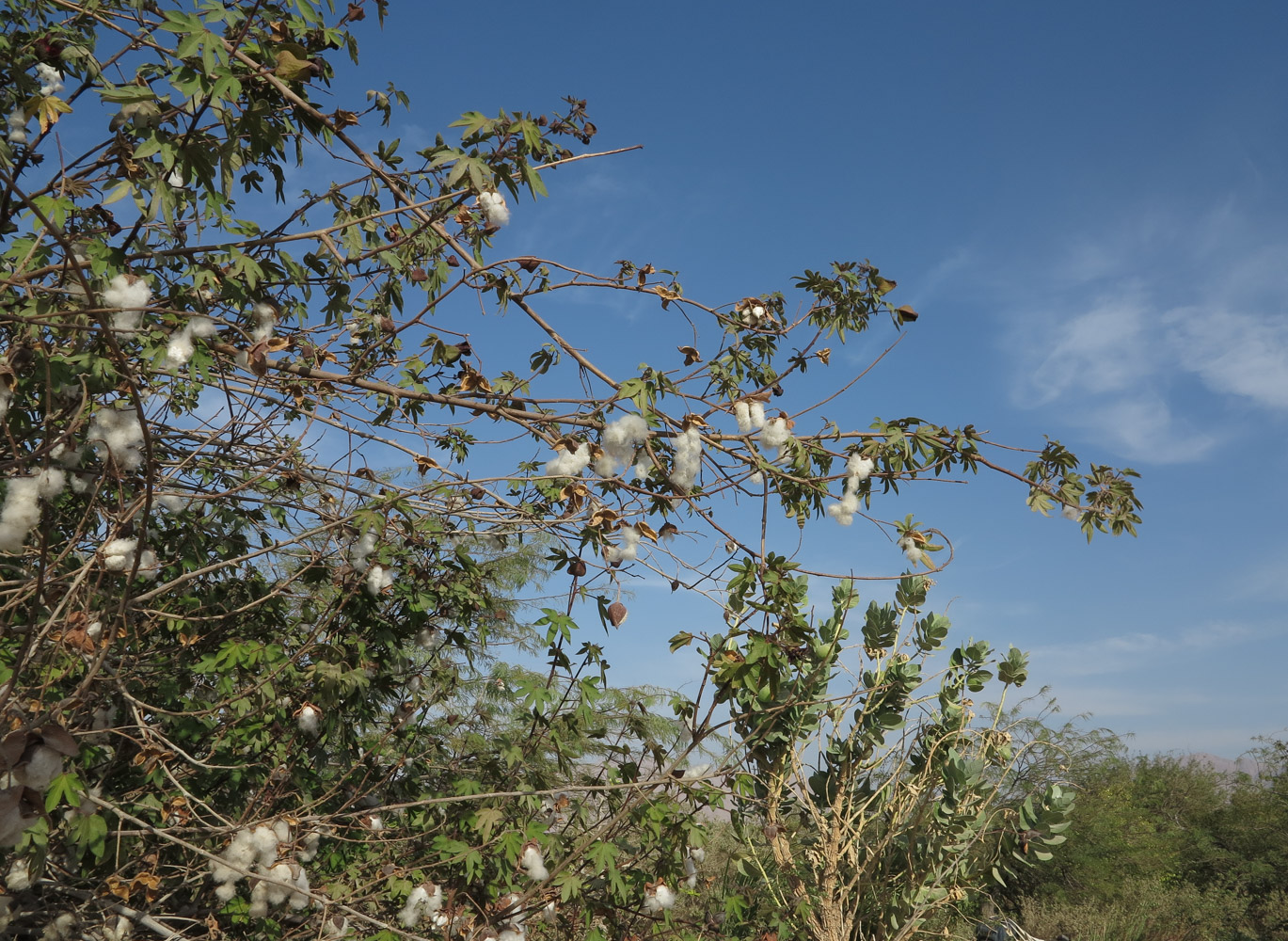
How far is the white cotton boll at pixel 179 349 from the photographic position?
225cm

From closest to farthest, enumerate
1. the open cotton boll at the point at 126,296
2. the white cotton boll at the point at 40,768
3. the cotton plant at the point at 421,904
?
the white cotton boll at the point at 40,768
the open cotton boll at the point at 126,296
the cotton plant at the point at 421,904

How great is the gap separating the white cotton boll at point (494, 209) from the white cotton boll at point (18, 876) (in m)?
2.37

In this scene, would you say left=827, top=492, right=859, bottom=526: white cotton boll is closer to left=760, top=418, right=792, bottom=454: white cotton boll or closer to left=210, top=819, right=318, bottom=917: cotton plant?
left=760, top=418, right=792, bottom=454: white cotton boll

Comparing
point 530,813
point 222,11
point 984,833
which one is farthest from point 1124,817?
point 222,11

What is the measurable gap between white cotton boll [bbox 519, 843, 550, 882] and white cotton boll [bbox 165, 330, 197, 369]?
1930 millimetres

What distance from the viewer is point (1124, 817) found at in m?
12.8

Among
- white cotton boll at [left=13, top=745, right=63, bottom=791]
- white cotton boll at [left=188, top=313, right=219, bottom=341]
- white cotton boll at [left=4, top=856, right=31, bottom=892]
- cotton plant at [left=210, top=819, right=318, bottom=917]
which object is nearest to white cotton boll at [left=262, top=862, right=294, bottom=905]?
cotton plant at [left=210, top=819, right=318, bottom=917]

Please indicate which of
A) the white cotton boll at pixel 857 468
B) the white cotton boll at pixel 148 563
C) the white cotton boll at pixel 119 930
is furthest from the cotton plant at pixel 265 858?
the white cotton boll at pixel 857 468

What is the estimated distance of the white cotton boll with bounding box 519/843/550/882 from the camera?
2.98 meters

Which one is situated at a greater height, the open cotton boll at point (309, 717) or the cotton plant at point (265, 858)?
the open cotton boll at point (309, 717)

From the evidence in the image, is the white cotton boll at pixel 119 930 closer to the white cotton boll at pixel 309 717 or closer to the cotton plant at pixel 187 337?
the white cotton boll at pixel 309 717

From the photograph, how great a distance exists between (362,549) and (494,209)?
139 centimetres

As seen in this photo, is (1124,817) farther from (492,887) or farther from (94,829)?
(94,829)

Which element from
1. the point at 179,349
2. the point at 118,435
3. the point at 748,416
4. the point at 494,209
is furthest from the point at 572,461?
the point at 118,435
